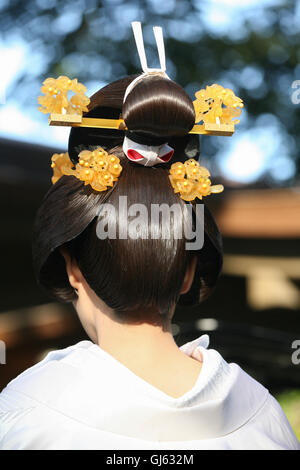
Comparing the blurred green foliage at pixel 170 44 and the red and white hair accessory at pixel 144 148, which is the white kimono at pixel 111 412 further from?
the blurred green foliage at pixel 170 44

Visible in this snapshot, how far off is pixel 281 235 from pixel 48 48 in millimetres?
3252

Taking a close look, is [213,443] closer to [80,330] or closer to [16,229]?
[16,229]

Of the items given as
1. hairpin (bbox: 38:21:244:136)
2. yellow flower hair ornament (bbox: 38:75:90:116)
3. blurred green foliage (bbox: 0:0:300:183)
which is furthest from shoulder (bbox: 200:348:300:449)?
blurred green foliage (bbox: 0:0:300:183)

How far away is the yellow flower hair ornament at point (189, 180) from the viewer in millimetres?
1262

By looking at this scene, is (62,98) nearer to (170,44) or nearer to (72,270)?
(72,270)

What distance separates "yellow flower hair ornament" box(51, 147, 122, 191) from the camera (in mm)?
1231

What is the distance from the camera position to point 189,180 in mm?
1271

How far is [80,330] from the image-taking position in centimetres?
546

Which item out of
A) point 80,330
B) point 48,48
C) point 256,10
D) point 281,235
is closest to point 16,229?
point 80,330

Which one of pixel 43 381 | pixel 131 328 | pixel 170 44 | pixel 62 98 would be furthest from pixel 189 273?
pixel 170 44

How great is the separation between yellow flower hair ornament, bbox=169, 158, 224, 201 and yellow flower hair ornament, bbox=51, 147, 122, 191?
5.8 inches

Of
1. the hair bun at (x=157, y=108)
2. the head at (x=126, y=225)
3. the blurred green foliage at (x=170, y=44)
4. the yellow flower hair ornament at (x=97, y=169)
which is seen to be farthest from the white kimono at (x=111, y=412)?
the blurred green foliage at (x=170, y=44)

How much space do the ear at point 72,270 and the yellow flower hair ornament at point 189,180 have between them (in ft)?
1.14

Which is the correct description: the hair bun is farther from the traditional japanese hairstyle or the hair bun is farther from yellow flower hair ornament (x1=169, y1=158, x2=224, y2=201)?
yellow flower hair ornament (x1=169, y1=158, x2=224, y2=201)
